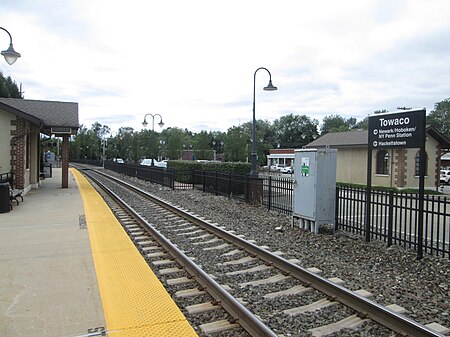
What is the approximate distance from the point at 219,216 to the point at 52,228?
15.8ft

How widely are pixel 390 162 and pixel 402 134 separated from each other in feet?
71.8

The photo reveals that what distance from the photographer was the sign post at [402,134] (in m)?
6.92

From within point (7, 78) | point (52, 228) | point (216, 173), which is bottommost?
point (52, 228)

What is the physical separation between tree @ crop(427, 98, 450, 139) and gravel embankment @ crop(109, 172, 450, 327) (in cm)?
10554

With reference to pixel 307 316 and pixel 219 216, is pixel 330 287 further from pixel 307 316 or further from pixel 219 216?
pixel 219 216

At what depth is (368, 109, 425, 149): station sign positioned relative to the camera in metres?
7.28

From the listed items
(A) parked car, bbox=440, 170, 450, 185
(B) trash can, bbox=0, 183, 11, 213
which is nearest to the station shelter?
(B) trash can, bbox=0, 183, 11, 213

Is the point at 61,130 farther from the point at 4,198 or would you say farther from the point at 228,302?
the point at 228,302

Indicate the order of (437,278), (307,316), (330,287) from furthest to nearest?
(437,278) → (330,287) → (307,316)

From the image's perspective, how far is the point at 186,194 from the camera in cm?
1880

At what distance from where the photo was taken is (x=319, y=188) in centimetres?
937

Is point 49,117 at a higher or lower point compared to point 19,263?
higher

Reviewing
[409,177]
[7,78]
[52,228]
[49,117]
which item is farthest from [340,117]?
[52,228]

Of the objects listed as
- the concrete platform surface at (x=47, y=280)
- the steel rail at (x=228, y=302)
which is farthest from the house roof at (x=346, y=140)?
the steel rail at (x=228, y=302)
